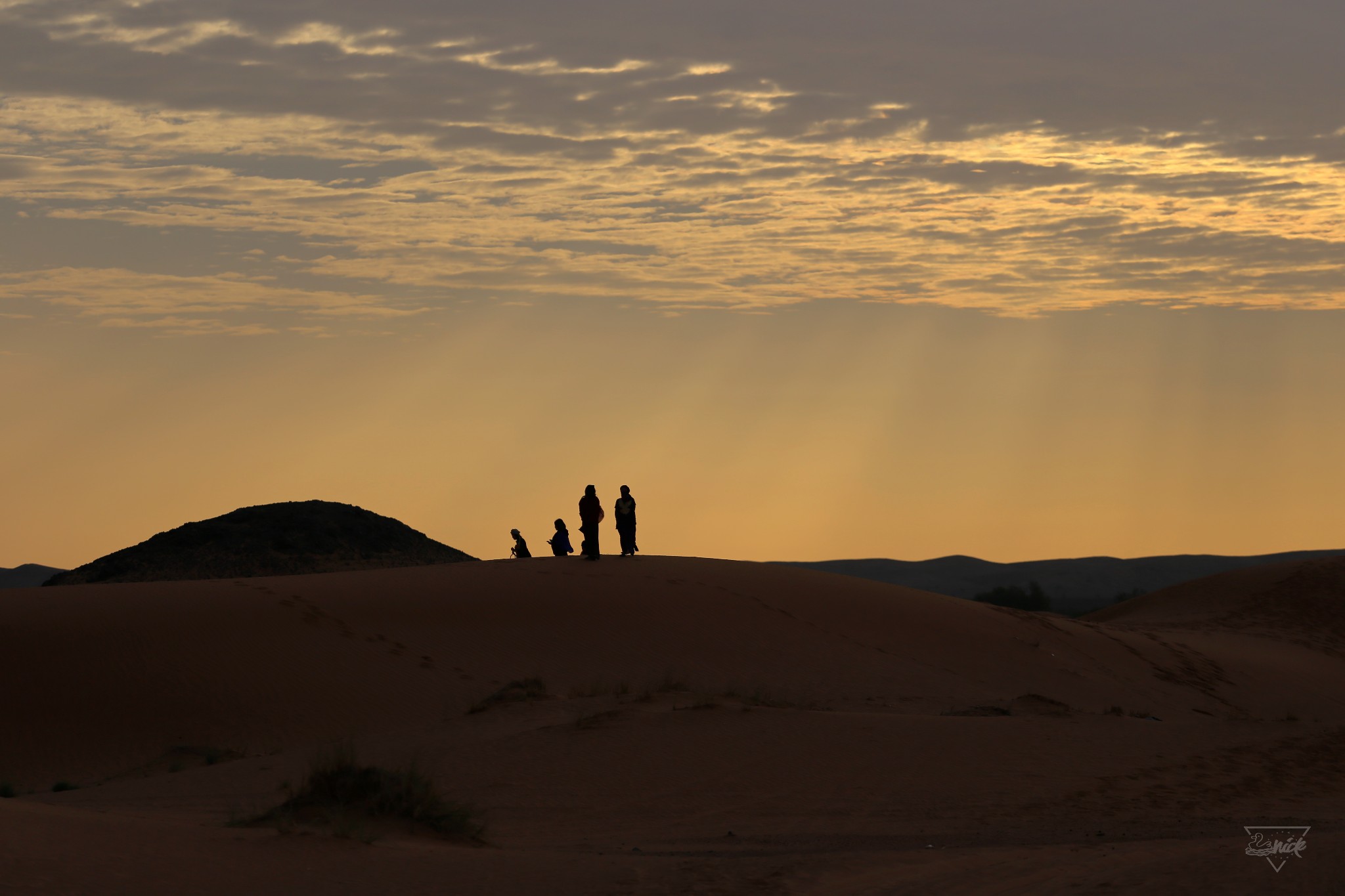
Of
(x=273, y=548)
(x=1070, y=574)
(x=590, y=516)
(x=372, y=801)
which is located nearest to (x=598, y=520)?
(x=590, y=516)

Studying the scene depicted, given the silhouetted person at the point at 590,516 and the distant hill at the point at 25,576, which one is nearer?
the silhouetted person at the point at 590,516

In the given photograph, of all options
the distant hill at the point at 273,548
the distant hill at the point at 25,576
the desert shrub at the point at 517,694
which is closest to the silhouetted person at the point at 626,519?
the desert shrub at the point at 517,694

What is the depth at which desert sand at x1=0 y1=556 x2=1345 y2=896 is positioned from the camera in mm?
9430

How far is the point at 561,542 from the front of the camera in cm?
2927

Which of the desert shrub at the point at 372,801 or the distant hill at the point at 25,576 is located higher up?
the distant hill at the point at 25,576

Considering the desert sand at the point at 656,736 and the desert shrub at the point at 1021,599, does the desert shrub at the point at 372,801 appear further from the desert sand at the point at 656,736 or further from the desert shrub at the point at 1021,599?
the desert shrub at the point at 1021,599

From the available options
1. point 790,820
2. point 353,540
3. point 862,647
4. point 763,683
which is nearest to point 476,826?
point 790,820

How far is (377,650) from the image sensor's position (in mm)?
22344

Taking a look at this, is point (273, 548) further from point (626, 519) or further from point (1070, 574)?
point (1070, 574)

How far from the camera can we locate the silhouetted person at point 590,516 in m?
24.0

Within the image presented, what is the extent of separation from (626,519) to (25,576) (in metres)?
166

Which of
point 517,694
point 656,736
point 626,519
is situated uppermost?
point 626,519

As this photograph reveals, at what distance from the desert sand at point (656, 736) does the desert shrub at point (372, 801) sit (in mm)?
396

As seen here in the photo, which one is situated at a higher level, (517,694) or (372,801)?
(517,694)
